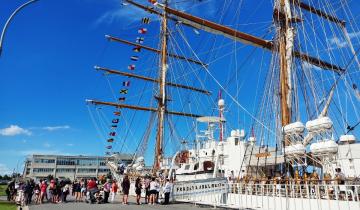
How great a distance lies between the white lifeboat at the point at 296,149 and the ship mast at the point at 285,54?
51.6 inches

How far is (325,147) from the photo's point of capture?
14.9 metres

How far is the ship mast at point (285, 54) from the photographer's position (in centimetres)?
2072

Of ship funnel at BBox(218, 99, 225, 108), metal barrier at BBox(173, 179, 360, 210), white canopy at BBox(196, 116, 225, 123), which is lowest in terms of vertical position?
metal barrier at BBox(173, 179, 360, 210)

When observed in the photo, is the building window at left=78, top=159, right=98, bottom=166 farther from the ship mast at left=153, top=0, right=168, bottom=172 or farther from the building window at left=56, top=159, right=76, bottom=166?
the ship mast at left=153, top=0, right=168, bottom=172

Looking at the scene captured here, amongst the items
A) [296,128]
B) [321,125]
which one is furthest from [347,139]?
[321,125]

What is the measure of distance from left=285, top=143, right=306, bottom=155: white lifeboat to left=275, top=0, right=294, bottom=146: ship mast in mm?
1311

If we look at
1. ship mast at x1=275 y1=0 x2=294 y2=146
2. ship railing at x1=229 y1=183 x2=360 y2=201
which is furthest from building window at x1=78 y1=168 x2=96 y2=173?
ship railing at x1=229 y1=183 x2=360 y2=201

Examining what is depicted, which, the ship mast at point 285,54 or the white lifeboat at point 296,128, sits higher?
the ship mast at point 285,54

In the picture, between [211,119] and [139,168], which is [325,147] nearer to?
[211,119]

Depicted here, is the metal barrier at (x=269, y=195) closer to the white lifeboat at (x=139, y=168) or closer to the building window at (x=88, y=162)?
the white lifeboat at (x=139, y=168)

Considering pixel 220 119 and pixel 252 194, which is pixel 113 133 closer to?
pixel 220 119

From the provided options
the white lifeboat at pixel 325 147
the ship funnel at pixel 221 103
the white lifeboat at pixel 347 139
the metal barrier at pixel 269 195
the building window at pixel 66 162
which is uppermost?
the ship funnel at pixel 221 103

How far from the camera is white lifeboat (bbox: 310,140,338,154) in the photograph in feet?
48.6

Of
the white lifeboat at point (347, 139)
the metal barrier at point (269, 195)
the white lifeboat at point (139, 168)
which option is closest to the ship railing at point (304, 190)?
the metal barrier at point (269, 195)
